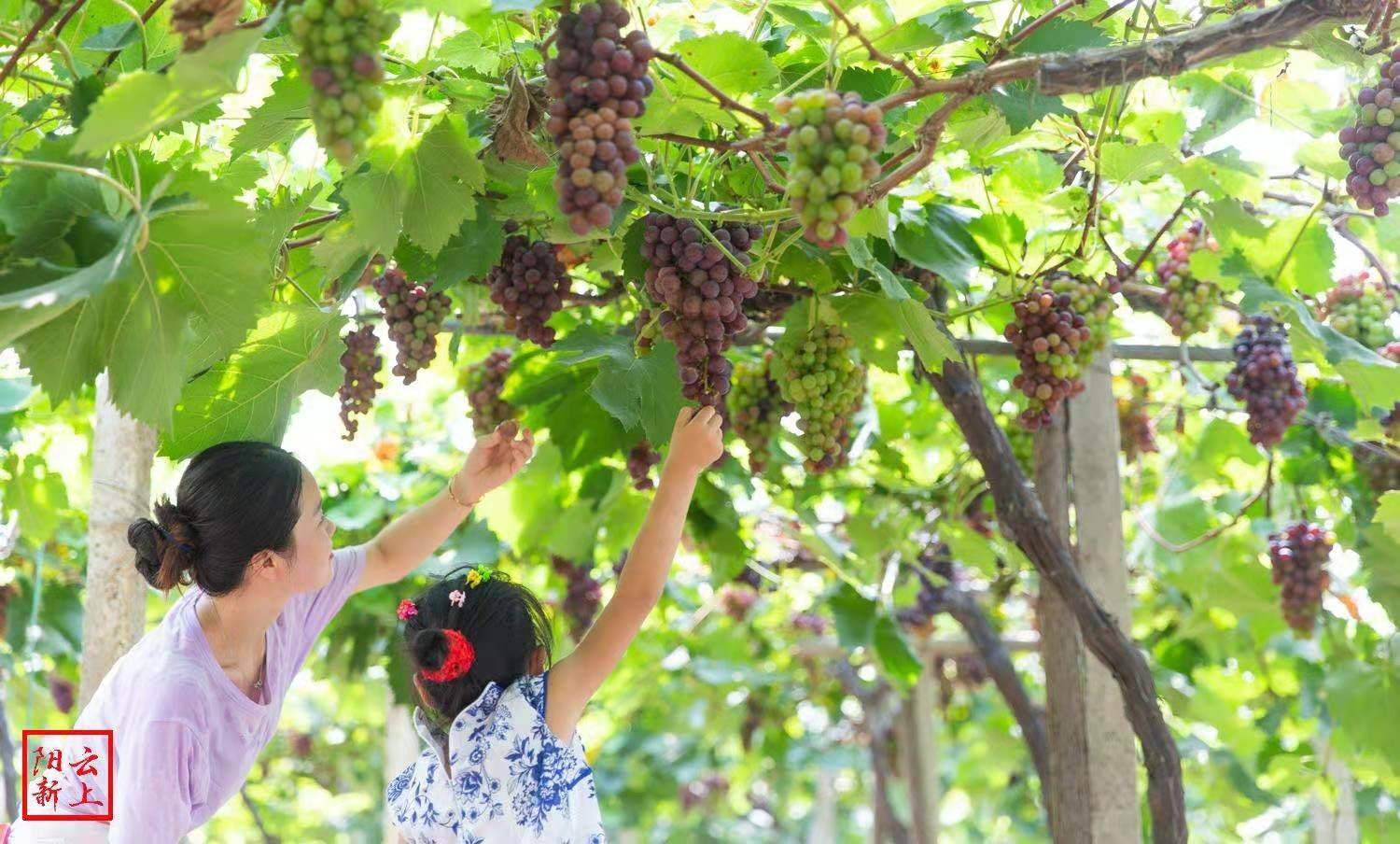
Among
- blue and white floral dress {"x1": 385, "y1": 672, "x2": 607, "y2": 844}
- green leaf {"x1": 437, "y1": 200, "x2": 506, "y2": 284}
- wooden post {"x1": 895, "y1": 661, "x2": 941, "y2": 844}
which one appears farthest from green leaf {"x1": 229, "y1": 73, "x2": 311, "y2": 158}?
wooden post {"x1": 895, "y1": 661, "x2": 941, "y2": 844}

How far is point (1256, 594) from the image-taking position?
15.1 ft

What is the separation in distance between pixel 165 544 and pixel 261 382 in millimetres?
326

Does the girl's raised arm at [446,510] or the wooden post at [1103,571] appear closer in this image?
the girl's raised arm at [446,510]

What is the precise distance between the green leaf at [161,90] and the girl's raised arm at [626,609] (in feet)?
4.20

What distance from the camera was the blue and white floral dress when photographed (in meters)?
2.57

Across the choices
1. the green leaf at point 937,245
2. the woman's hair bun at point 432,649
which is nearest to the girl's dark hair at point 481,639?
the woman's hair bun at point 432,649

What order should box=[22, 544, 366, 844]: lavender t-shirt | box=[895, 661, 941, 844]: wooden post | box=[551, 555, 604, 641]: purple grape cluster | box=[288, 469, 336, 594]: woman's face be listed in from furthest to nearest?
box=[895, 661, 941, 844]: wooden post
box=[551, 555, 604, 641]: purple grape cluster
box=[288, 469, 336, 594]: woman's face
box=[22, 544, 366, 844]: lavender t-shirt

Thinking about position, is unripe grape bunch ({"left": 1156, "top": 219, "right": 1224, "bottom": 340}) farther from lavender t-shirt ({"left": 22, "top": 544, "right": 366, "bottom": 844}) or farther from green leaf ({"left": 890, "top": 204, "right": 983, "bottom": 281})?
lavender t-shirt ({"left": 22, "top": 544, "right": 366, "bottom": 844})

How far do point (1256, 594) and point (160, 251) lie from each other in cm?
395

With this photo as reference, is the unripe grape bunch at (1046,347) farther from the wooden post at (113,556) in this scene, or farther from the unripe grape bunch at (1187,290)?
the wooden post at (113,556)

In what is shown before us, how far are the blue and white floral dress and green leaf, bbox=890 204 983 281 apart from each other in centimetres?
109

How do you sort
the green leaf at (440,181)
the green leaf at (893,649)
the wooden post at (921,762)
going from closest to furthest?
the green leaf at (440,181)
the green leaf at (893,649)
the wooden post at (921,762)

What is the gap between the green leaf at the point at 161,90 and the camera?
1351 mm

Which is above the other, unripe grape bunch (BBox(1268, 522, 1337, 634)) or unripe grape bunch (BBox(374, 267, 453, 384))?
unripe grape bunch (BBox(374, 267, 453, 384))
